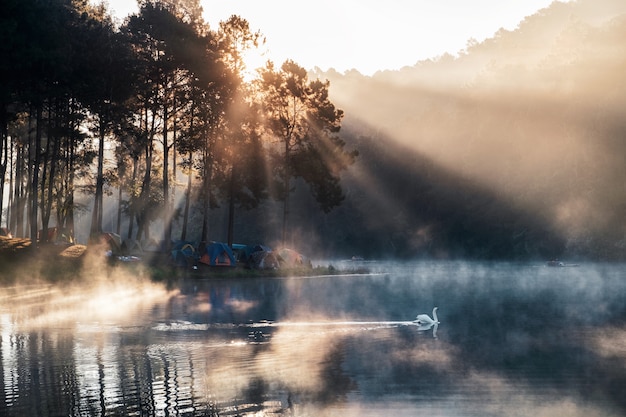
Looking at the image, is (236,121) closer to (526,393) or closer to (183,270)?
(183,270)

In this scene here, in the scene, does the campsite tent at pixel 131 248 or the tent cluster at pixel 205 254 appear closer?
the tent cluster at pixel 205 254

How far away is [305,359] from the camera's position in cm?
2134

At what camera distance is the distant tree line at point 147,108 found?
51.7 m

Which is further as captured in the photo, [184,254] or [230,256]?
[230,256]

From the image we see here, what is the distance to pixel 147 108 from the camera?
209 feet

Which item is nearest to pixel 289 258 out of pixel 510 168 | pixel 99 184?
pixel 99 184

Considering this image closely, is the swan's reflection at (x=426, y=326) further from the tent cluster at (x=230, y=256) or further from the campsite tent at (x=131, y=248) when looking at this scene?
the campsite tent at (x=131, y=248)

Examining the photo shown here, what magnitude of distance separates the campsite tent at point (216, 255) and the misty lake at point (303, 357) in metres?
25.2

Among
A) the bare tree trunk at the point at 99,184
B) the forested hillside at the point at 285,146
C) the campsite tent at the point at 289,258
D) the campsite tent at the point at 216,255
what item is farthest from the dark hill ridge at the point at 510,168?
the bare tree trunk at the point at 99,184

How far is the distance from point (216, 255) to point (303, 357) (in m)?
47.4

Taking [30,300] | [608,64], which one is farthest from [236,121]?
[608,64]

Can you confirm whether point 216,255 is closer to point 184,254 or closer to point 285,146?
point 184,254

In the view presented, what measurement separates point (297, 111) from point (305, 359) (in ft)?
214

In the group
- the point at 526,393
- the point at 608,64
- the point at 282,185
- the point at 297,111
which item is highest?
the point at 608,64
